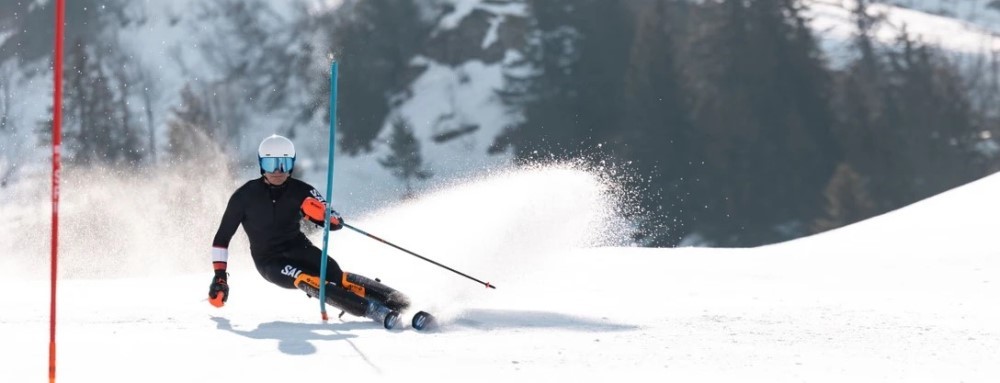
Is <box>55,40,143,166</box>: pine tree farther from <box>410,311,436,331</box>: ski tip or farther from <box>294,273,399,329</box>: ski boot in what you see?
<box>410,311,436,331</box>: ski tip

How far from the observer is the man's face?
870 cm

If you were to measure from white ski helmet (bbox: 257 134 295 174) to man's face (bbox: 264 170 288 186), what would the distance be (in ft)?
0.12

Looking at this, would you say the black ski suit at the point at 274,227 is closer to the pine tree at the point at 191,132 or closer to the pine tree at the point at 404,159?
the pine tree at the point at 404,159

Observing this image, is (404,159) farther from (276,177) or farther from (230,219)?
(276,177)

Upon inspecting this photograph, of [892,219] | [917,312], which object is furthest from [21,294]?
[892,219]

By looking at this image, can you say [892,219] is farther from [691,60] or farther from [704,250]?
[691,60]

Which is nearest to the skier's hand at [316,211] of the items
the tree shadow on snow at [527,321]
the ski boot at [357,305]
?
the ski boot at [357,305]

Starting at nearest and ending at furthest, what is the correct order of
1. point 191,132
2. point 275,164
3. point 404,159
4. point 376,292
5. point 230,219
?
point 376,292
point 275,164
point 230,219
point 404,159
point 191,132

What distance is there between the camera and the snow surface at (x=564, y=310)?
21.0ft

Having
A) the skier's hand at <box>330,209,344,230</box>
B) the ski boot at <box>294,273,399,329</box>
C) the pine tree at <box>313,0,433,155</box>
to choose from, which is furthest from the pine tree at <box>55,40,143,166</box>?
the ski boot at <box>294,273,399,329</box>

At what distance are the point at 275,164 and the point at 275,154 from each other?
0.07m

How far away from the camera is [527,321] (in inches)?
319

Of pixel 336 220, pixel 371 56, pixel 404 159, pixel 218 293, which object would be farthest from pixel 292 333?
pixel 371 56

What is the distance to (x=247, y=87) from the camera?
81938 mm
